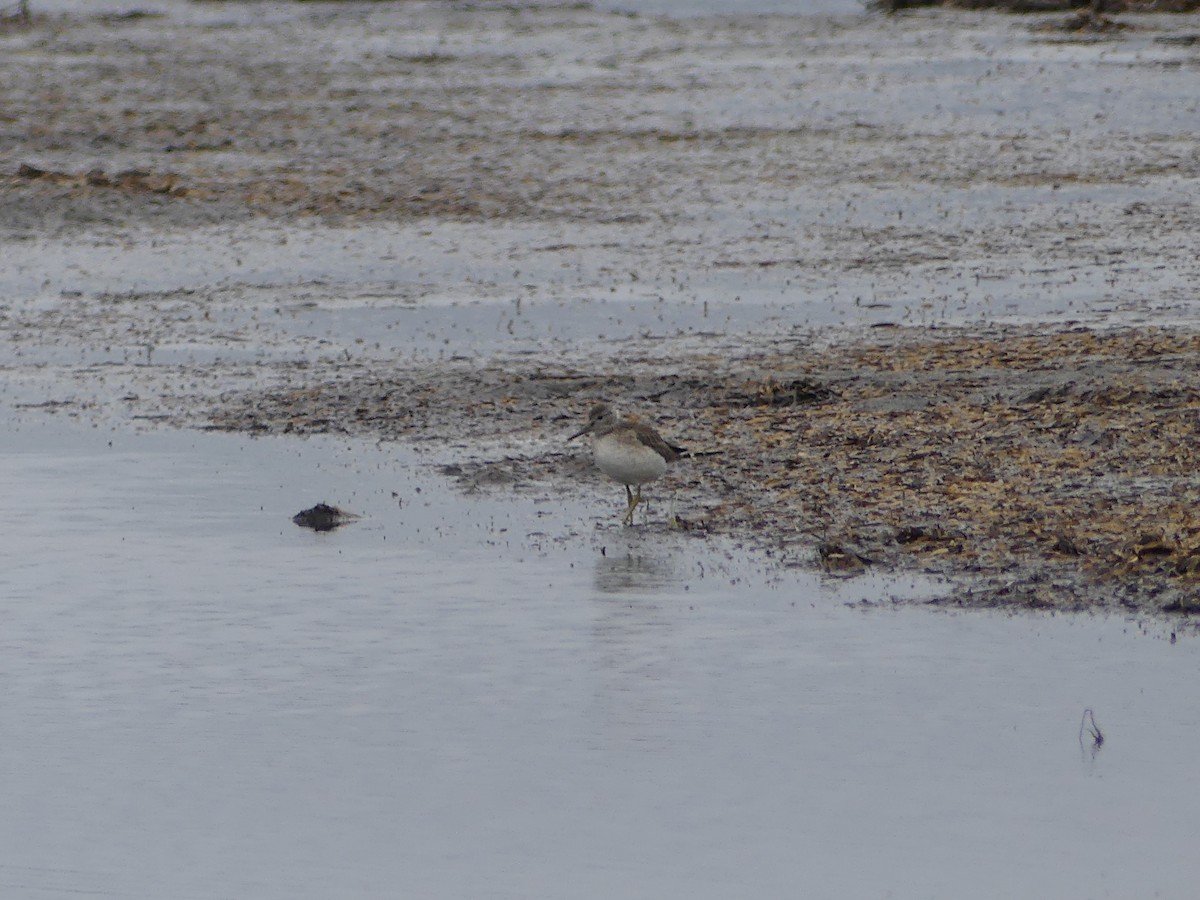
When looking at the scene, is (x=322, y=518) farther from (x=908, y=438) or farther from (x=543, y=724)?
(x=543, y=724)

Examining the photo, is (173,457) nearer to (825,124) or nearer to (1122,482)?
(1122,482)

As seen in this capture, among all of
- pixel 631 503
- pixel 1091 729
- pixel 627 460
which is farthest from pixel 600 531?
pixel 1091 729

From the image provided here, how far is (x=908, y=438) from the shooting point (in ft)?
37.1

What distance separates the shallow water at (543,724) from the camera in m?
6.07

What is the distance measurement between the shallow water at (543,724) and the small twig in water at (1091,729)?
4 cm

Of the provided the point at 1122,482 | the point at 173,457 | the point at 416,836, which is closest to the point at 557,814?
the point at 416,836

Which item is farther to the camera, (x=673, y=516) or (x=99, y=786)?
(x=673, y=516)

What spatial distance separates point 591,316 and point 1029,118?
45.2 feet

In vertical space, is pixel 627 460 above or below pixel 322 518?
above

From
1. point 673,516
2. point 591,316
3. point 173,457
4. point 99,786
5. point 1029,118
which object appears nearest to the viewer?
point 99,786

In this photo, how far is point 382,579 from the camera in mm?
9336

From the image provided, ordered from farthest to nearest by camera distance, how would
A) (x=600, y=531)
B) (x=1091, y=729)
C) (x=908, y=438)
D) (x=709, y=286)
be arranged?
1. (x=709, y=286)
2. (x=908, y=438)
3. (x=600, y=531)
4. (x=1091, y=729)

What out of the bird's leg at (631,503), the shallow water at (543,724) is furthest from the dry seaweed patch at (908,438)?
the shallow water at (543,724)

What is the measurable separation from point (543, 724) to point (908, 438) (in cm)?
448
